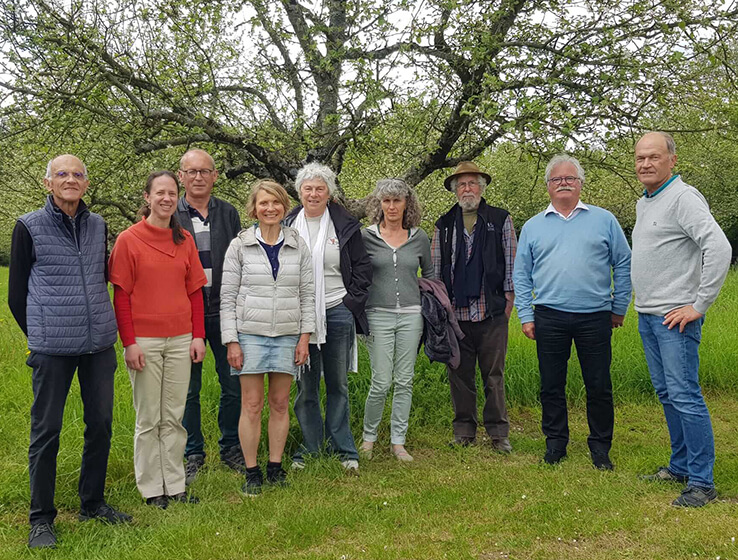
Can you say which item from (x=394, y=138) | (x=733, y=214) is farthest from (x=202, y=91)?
(x=733, y=214)

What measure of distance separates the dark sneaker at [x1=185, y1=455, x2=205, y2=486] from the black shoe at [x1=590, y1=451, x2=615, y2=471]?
3308 millimetres

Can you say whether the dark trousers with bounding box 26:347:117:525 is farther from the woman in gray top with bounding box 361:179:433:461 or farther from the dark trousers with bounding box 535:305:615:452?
the dark trousers with bounding box 535:305:615:452

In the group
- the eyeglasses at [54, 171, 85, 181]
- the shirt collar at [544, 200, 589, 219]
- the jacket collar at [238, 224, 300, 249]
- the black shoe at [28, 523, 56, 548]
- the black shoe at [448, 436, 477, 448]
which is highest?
the eyeglasses at [54, 171, 85, 181]

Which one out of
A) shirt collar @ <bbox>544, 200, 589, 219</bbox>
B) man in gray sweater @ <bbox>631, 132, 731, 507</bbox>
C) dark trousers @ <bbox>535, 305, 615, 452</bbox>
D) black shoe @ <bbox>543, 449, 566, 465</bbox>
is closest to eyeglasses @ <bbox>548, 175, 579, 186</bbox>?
shirt collar @ <bbox>544, 200, 589, 219</bbox>

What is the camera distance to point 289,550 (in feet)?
11.9

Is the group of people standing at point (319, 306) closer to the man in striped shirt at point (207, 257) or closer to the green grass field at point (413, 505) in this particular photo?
the man in striped shirt at point (207, 257)

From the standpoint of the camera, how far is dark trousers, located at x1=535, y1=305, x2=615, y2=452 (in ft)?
16.0

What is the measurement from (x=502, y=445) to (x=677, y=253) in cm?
237

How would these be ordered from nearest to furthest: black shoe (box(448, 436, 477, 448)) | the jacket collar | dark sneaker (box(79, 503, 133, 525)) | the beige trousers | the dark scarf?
1. dark sneaker (box(79, 503, 133, 525))
2. the beige trousers
3. the jacket collar
4. the dark scarf
5. black shoe (box(448, 436, 477, 448))

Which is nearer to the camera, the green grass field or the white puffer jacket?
the green grass field

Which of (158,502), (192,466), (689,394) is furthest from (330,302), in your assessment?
(689,394)

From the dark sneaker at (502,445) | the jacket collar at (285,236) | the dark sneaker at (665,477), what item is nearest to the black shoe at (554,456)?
the dark sneaker at (502,445)

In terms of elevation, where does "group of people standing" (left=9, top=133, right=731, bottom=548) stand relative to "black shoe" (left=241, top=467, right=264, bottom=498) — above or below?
above

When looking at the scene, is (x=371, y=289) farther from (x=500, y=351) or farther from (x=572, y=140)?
(x=572, y=140)
